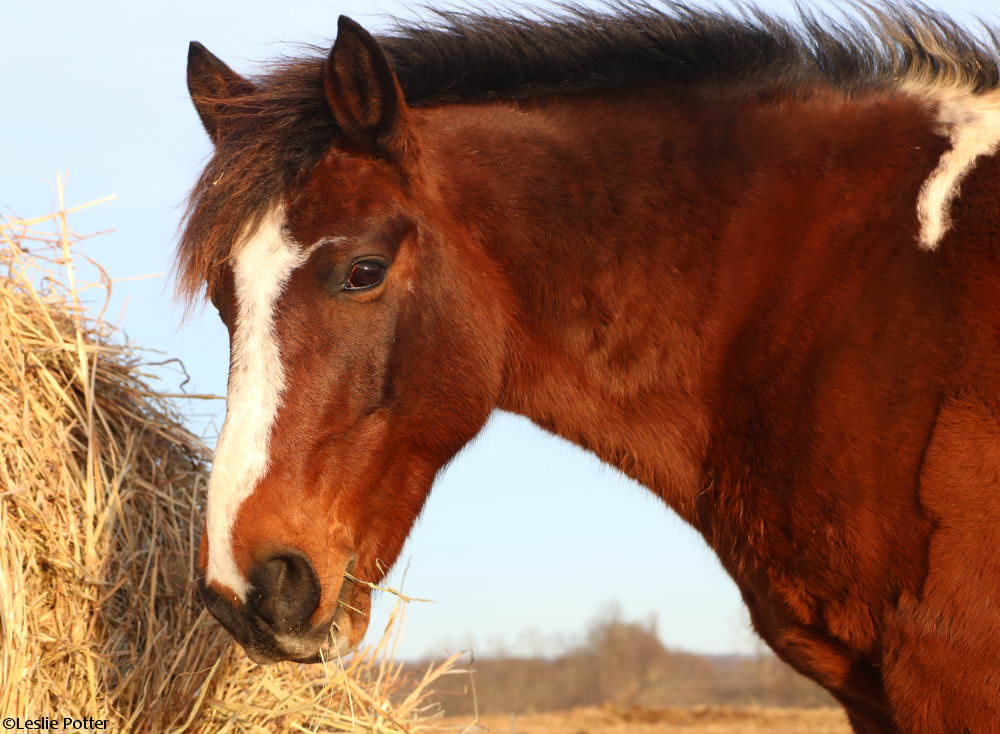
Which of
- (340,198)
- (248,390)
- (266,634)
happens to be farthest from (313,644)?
(340,198)

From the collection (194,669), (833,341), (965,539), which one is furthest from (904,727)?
(194,669)

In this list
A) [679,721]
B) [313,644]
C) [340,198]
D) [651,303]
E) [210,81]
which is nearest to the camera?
[313,644]

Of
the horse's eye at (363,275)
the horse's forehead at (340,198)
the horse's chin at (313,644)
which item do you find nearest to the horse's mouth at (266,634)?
the horse's chin at (313,644)

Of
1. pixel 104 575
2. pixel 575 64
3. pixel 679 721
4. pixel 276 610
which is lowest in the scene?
pixel 679 721

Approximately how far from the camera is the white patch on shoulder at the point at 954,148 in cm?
260

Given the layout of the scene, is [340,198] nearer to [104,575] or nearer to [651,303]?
[651,303]

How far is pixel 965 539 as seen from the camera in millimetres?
2391

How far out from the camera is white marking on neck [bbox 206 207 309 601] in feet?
8.25

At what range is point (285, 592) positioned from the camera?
2.56 m

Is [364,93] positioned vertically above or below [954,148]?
below

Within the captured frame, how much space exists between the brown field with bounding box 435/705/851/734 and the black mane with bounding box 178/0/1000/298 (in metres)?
6.67

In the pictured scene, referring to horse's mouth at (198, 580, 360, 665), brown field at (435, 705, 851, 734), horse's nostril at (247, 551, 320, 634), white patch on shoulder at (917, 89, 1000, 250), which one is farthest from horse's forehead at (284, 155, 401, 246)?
brown field at (435, 705, 851, 734)

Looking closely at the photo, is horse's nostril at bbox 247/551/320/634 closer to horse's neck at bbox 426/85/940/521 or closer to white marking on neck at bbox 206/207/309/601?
white marking on neck at bbox 206/207/309/601

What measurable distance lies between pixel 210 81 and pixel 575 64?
1.20 m
